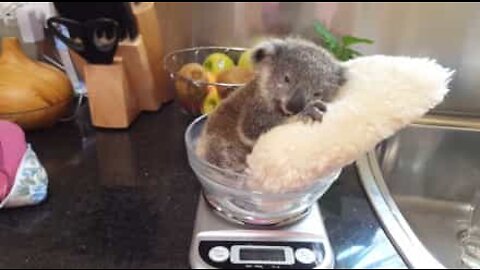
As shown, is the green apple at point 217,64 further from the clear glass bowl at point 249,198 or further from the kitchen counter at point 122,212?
the clear glass bowl at point 249,198

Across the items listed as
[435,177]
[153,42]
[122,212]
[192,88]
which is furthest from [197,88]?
[435,177]

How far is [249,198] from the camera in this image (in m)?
0.54

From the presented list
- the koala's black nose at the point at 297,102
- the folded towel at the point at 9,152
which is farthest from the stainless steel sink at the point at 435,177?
the folded towel at the point at 9,152

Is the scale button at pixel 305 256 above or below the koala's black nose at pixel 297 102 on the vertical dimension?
below

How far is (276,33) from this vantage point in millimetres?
980

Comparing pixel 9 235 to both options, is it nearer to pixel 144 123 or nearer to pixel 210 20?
pixel 144 123

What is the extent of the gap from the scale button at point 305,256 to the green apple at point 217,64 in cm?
39

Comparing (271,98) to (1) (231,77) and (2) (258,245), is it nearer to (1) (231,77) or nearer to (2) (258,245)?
(2) (258,245)

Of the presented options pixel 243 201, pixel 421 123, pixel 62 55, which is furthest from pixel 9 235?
pixel 421 123

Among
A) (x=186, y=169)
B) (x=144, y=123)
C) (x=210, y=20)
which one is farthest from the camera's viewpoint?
(x=210, y=20)

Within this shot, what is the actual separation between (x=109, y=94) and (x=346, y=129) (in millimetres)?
420

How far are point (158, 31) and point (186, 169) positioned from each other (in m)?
0.28

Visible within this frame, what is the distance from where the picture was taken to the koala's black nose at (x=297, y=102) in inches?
19.4

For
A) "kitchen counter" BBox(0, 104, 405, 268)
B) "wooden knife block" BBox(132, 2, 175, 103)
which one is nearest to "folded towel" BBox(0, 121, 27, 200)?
"kitchen counter" BBox(0, 104, 405, 268)
